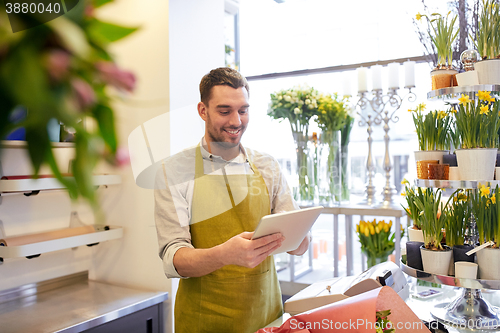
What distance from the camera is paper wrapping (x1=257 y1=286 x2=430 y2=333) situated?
777 millimetres

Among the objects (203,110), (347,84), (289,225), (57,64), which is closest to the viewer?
(57,64)

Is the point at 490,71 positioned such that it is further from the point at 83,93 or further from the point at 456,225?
the point at 83,93

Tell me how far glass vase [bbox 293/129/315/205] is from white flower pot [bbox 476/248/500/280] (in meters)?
1.53

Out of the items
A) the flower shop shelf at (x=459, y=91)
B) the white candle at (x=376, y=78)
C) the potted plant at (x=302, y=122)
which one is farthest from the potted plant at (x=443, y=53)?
the potted plant at (x=302, y=122)

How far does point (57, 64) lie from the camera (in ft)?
0.52

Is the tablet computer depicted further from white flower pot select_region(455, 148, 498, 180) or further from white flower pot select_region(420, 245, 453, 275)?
white flower pot select_region(455, 148, 498, 180)

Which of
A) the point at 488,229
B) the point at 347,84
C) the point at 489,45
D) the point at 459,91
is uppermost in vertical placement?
the point at 347,84

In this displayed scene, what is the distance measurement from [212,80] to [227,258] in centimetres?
53

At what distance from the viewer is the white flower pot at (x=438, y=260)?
1257 millimetres

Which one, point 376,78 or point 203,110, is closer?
point 203,110

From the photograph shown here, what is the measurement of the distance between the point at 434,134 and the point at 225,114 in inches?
30.6

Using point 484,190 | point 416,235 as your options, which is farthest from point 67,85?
point 416,235

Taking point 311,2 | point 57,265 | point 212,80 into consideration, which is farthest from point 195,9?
point 311,2

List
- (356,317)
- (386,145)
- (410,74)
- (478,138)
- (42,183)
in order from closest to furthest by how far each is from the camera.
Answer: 1. (42,183)
2. (356,317)
3. (478,138)
4. (410,74)
5. (386,145)
